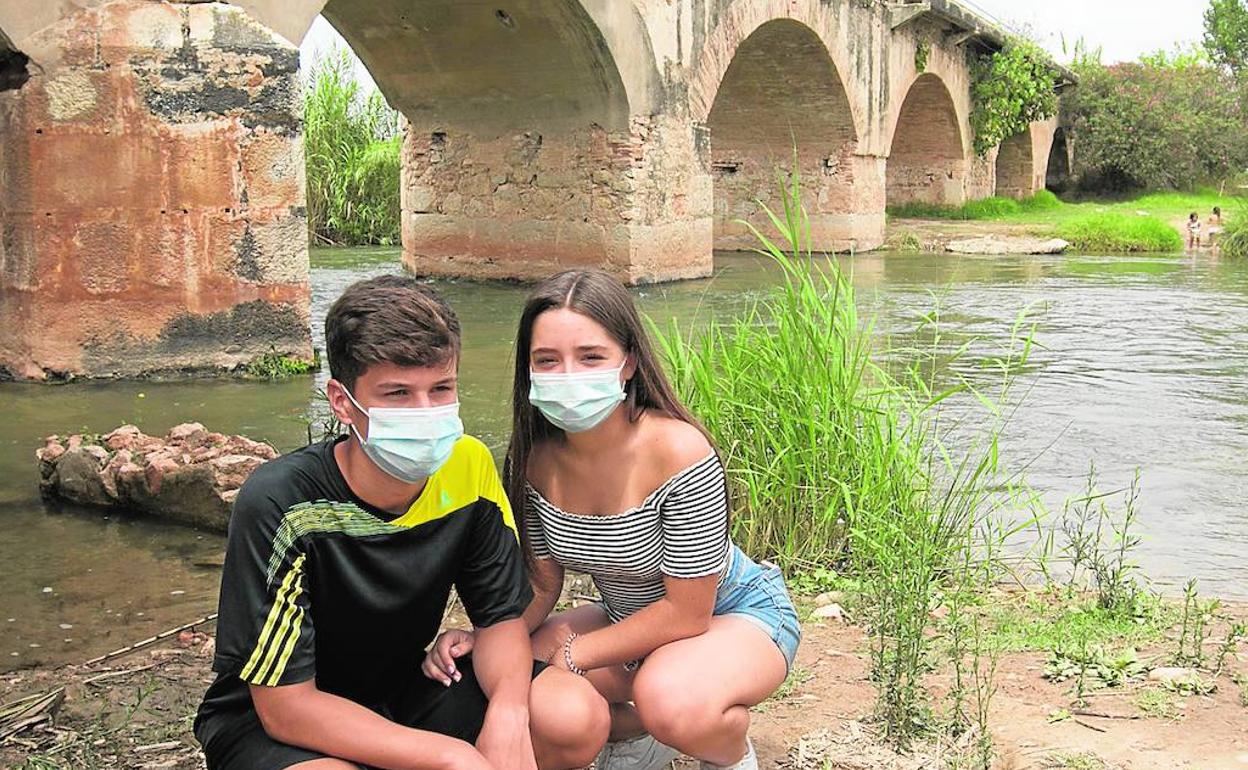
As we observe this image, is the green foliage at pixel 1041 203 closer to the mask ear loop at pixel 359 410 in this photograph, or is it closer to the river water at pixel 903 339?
the river water at pixel 903 339

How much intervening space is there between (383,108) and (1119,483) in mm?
15719

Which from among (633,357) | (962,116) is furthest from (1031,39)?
(633,357)

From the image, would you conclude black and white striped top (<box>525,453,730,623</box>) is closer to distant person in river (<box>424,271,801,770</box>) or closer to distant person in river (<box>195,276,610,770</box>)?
distant person in river (<box>424,271,801,770</box>)

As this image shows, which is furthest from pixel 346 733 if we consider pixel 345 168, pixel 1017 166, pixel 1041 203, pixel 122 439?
pixel 1017 166

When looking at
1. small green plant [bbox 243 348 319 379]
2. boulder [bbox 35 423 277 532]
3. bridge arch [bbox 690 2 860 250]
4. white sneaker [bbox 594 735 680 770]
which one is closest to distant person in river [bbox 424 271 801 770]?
white sneaker [bbox 594 735 680 770]

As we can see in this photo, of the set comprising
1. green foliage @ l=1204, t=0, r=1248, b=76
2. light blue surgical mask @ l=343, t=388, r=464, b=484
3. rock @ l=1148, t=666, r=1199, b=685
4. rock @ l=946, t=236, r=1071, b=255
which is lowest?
rock @ l=1148, t=666, r=1199, b=685

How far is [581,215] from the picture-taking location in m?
13.3

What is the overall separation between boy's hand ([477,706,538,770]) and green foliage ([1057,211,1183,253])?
19.0 meters

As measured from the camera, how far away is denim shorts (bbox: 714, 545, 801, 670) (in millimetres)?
2695

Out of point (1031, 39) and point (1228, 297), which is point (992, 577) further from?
point (1031, 39)

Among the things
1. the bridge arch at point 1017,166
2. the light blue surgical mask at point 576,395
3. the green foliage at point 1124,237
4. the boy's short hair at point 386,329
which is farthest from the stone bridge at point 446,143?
the bridge arch at point 1017,166

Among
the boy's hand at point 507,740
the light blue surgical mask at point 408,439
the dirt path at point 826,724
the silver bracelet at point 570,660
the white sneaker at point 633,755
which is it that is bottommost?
the dirt path at point 826,724

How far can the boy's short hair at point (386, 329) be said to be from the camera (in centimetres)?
224

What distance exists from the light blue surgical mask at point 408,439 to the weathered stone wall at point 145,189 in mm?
5808
